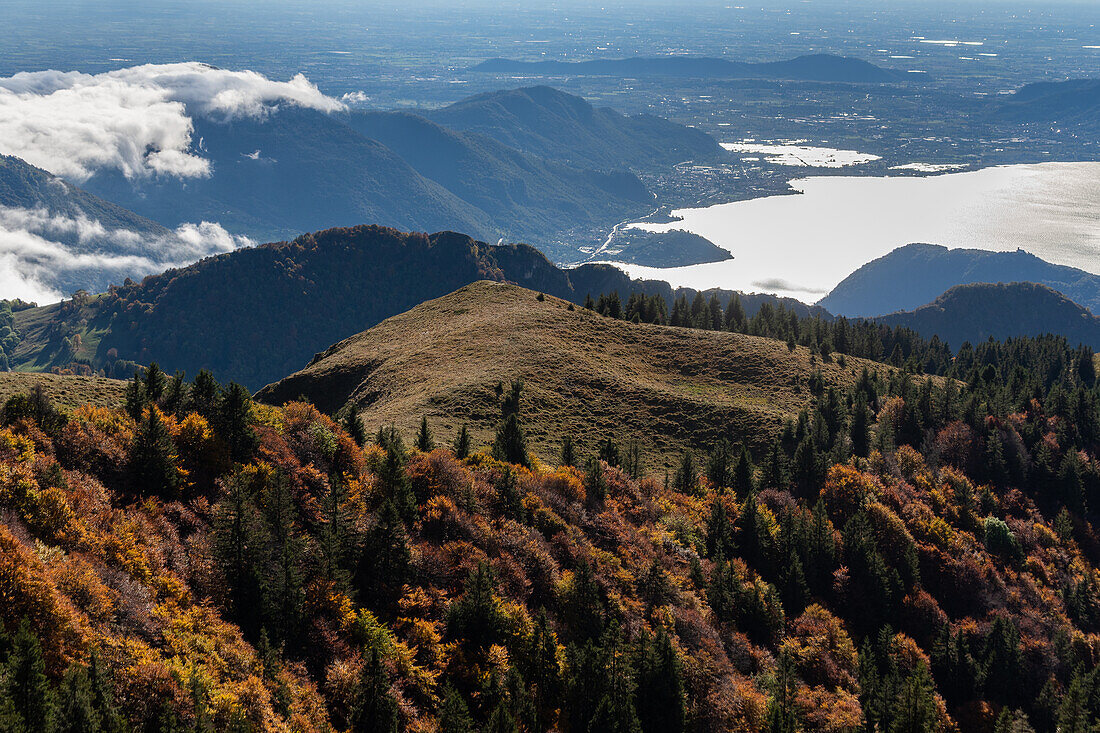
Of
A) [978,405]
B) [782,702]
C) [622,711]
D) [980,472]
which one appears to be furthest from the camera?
[978,405]

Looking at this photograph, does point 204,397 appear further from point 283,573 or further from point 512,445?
point 512,445

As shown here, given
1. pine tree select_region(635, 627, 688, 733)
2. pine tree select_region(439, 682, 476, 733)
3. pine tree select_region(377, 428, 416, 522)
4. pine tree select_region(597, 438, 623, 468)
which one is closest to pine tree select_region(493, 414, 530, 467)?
pine tree select_region(597, 438, 623, 468)

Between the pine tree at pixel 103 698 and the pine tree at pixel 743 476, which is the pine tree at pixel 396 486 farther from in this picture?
the pine tree at pixel 743 476

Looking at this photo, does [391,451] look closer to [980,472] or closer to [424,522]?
[424,522]

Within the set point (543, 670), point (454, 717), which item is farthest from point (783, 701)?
point (454, 717)

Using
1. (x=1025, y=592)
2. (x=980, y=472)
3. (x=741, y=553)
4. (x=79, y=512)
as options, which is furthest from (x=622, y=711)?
(x=980, y=472)

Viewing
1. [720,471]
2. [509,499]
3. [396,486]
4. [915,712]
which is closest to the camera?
[915,712]

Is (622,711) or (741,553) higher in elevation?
(622,711)
